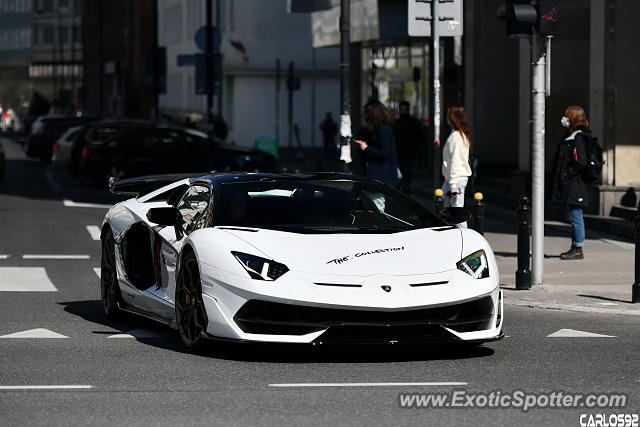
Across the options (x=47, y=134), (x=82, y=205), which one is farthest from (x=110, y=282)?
(x=47, y=134)

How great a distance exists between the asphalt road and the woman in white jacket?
458cm

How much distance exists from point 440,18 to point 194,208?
7820 millimetres

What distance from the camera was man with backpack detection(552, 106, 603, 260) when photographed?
710 inches

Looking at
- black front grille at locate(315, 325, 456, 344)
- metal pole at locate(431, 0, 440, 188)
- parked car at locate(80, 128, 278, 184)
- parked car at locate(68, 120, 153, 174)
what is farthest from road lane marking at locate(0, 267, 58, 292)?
parked car at locate(68, 120, 153, 174)

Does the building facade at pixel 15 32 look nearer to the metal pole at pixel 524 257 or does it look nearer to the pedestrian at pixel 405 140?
the pedestrian at pixel 405 140

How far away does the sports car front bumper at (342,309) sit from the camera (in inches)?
394

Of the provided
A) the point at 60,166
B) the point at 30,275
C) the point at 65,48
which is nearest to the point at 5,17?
the point at 65,48

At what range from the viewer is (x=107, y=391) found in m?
9.00

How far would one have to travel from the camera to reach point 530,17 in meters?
15.1

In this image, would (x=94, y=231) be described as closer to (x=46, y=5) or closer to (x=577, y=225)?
(x=577, y=225)

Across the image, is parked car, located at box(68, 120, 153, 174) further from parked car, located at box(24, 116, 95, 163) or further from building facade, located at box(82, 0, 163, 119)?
building facade, located at box(82, 0, 163, 119)

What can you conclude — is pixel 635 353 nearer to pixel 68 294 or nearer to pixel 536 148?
pixel 536 148

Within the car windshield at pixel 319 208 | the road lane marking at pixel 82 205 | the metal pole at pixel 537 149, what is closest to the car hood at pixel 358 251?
the car windshield at pixel 319 208

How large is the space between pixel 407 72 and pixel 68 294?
29278 mm
